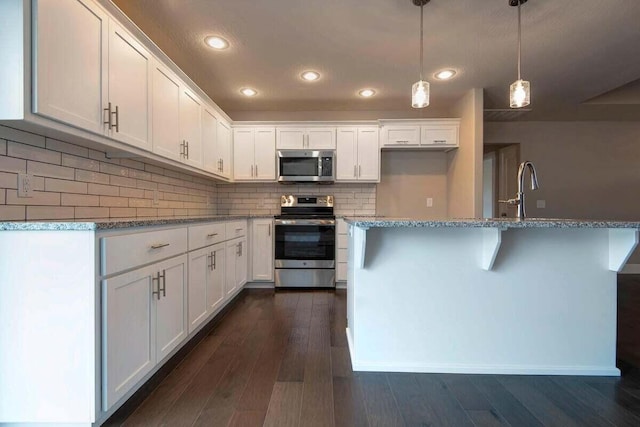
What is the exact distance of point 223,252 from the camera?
2.65m

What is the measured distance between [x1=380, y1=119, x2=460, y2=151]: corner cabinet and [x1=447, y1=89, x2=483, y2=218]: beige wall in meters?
0.12

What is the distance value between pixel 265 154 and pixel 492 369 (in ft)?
10.2

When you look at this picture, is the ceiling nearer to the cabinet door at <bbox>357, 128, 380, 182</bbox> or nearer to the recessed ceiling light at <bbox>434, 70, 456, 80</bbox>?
the recessed ceiling light at <bbox>434, 70, 456, 80</bbox>

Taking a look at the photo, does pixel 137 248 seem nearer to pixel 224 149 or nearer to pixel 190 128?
pixel 190 128

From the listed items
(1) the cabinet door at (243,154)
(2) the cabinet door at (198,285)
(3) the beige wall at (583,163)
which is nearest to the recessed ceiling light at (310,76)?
(1) the cabinet door at (243,154)

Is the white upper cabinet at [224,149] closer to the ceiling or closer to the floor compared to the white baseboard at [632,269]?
closer to the ceiling

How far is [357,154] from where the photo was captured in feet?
12.3

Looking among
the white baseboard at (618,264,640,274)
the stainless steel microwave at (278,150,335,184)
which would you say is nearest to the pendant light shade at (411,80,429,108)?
the stainless steel microwave at (278,150,335,184)

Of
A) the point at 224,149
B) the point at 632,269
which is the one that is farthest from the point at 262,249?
the point at 632,269

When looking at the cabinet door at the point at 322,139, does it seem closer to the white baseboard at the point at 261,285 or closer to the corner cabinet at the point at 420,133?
the corner cabinet at the point at 420,133

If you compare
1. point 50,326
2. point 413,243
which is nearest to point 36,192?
point 50,326

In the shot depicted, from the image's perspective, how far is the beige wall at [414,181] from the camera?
417 cm

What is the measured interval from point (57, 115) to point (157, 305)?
1.01m

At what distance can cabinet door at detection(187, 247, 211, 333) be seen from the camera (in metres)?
2.01
